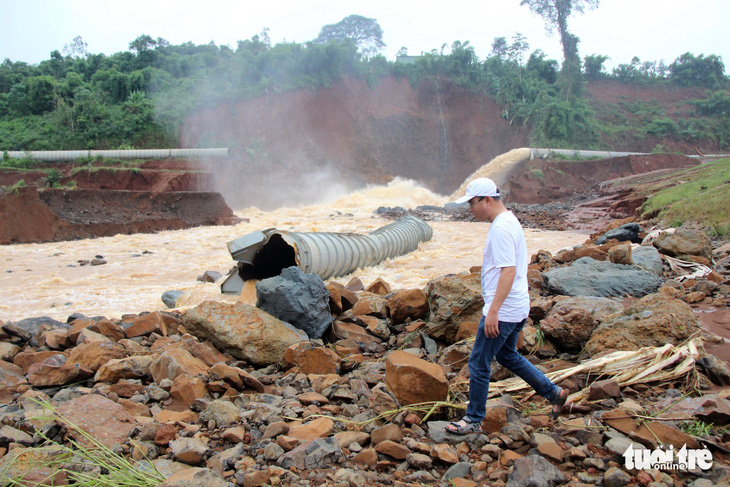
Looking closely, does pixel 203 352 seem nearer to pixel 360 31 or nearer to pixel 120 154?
pixel 120 154

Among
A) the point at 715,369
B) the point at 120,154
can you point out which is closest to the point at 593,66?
the point at 120,154

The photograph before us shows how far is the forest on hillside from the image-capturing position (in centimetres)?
2933

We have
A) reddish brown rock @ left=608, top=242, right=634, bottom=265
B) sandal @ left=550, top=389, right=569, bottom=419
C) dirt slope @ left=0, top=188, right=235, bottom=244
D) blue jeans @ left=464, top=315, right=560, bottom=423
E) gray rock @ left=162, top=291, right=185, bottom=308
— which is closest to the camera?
blue jeans @ left=464, top=315, right=560, bottom=423

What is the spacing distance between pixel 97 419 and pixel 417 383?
2.06 m

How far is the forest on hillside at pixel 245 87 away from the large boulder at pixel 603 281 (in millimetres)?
26919

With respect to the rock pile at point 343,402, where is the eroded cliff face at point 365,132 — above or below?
above

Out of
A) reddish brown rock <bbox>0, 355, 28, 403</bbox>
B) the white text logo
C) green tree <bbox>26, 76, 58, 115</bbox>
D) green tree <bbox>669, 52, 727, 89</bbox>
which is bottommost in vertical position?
reddish brown rock <bbox>0, 355, 28, 403</bbox>

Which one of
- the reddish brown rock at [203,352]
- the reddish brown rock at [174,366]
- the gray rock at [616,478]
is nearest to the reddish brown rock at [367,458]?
the gray rock at [616,478]

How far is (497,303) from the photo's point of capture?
2783 millimetres

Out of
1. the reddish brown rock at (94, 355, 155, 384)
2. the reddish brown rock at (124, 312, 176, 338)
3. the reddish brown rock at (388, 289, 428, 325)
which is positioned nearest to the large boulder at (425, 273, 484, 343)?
the reddish brown rock at (388, 289, 428, 325)

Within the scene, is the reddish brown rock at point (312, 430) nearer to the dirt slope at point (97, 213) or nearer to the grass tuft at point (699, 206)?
the grass tuft at point (699, 206)

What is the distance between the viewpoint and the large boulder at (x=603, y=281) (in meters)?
5.99

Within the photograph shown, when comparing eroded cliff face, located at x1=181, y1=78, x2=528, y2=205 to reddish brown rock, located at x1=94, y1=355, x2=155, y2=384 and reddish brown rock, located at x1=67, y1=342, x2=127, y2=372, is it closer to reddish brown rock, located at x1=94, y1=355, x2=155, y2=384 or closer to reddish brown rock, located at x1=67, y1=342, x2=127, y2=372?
reddish brown rock, located at x1=67, y1=342, x2=127, y2=372

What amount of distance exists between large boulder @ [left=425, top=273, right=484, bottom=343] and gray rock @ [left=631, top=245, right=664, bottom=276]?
340 cm
